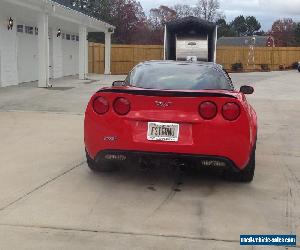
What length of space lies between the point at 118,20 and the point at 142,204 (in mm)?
62609

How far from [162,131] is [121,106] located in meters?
0.53

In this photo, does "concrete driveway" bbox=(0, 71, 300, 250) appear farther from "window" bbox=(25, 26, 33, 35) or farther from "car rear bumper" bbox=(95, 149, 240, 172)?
"window" bbox=(25, 26, 33, 35)

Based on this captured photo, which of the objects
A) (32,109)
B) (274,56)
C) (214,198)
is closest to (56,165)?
(214,198)

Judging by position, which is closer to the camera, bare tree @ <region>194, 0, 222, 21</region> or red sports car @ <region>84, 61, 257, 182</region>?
red sports car @ <region>84, 61, 257, 182</region>

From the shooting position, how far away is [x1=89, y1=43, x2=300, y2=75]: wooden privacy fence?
35594mm

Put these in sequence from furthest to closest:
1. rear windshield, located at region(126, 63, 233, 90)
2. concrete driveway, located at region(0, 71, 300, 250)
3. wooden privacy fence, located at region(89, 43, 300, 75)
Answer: wooden privacy fence, located at region(89, 43, 300, 75) < rear windshield, located at region(126, 63, 233, 90) < concrete driveway, located at region(0, 71, 300, 250)

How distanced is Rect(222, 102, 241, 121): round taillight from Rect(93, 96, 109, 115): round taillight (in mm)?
1272

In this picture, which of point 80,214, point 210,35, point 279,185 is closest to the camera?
point 80,214

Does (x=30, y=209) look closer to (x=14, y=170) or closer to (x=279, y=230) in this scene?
(x=14, y=170)

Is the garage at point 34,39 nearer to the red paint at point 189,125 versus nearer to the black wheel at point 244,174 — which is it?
the red paint at point 189,125

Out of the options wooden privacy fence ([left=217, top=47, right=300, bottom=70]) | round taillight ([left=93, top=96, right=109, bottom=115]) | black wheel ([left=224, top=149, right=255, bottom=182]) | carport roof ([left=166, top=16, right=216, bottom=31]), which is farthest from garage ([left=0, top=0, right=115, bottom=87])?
wooden privacy fence ([left=217, top=47, right=300, bottom=70])

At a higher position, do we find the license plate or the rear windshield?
the rear windshield

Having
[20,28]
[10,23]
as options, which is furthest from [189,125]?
[20,28]

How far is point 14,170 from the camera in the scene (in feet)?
20.4
